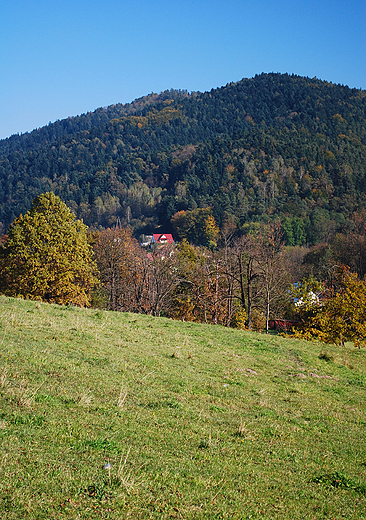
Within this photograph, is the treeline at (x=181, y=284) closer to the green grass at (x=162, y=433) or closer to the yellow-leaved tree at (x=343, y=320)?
the yellow-leaved tree at (x=343, y=320)

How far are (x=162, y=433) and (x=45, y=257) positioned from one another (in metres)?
25.4

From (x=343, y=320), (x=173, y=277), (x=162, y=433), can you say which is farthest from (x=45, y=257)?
(x=162, y=433)

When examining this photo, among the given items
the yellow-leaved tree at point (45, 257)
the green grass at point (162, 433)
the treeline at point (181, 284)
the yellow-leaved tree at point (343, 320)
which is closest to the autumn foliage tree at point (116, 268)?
the treeline at point (181, 284)

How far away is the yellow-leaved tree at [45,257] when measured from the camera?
30125 millimetres

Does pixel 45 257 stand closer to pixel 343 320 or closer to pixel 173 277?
pixel 173 277

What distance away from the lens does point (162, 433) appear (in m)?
7.74

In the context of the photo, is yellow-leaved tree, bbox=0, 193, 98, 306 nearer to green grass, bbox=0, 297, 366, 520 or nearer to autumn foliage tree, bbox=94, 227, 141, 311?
autumn foliage tree, bbox=94, 227, 141, 311

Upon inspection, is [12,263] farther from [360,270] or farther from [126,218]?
[126,218]

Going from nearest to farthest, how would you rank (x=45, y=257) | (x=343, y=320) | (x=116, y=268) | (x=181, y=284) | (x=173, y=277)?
(x=343, y=320)
(x=45, y=257)
(x=173, y=277)
(x=116, y=268)
(x=181, y=284)

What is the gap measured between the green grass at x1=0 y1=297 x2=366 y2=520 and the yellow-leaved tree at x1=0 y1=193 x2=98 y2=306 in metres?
15.5

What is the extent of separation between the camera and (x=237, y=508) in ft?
18.6

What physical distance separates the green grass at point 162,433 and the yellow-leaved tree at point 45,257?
50.8 feet

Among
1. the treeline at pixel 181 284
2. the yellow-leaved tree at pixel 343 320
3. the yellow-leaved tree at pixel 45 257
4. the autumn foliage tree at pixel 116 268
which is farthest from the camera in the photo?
the autumn foliage tree at pixel 116 268

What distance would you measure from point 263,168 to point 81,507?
175722 millimetres
